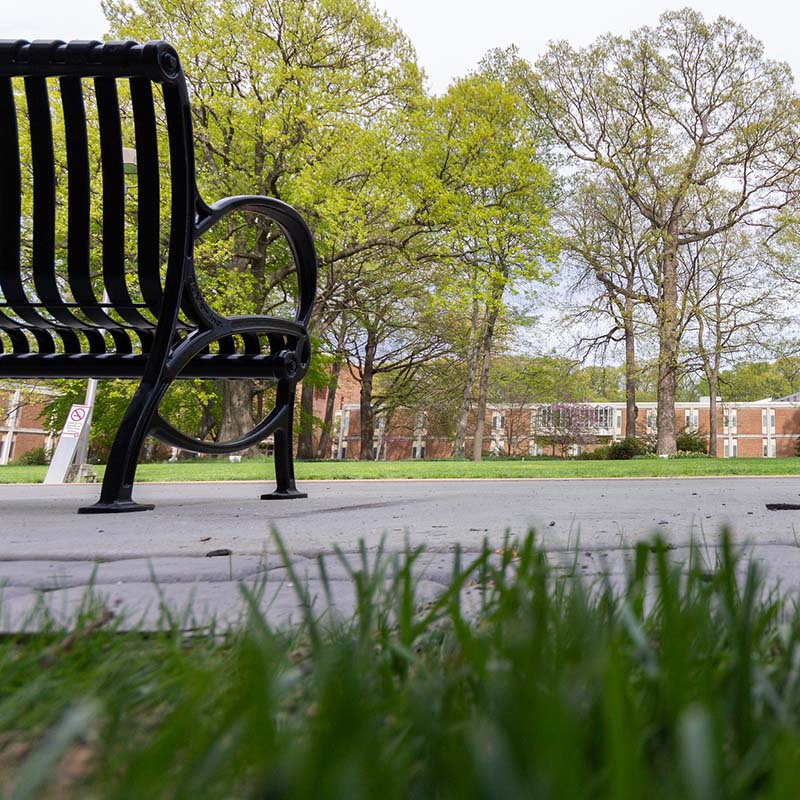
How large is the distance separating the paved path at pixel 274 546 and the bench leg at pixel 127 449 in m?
0.10

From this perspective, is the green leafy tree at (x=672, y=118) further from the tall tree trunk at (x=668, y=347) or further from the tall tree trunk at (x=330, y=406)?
the tall tree trunk at (x=330, y=406)

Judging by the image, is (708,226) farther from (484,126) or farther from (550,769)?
(550,769)

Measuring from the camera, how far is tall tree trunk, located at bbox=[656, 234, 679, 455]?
73.2 feet

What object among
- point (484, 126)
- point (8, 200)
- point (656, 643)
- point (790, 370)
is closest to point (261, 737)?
point (656, 643)

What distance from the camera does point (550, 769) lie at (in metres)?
0.25

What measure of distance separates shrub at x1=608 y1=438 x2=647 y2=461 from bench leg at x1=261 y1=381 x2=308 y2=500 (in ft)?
74.8

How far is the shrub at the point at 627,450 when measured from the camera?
24961 mm

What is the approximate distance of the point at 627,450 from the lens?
2509 centimetres

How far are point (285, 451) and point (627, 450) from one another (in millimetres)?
23289

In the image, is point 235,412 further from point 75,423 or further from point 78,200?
point 78,200

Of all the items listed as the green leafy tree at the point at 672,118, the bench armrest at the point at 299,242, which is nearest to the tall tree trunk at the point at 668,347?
the green leafy tree at the point at 672,118

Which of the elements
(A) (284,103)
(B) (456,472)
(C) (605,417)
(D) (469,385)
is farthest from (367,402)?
(C) (605,417)

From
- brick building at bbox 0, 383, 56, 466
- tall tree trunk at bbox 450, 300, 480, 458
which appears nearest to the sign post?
tall tree trunk at bbox 450, 300, 480, 458

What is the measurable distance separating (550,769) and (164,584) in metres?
1.05
